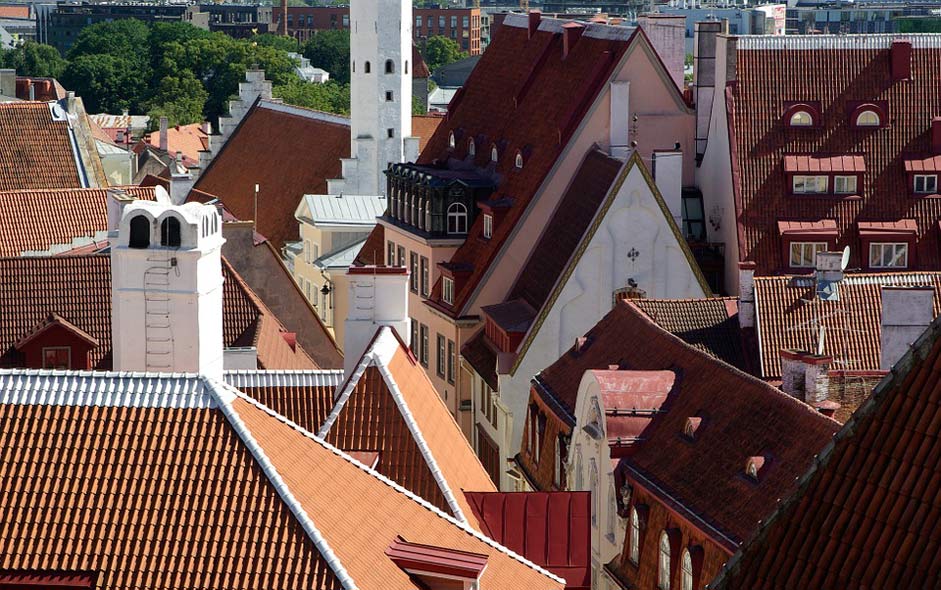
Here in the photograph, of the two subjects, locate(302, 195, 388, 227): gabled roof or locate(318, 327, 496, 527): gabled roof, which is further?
locate(302, 195, 388, 227): gabled roof

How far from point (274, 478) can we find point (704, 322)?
31892mm

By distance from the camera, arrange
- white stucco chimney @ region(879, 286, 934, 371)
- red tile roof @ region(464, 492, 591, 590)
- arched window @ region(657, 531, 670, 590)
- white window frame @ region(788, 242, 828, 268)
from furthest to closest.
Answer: white window frame @ region(788, 242, 828, 268) → white stucco chimney @ region(879, 286, 934, 371) → arched window @ region(657, 531, 670, 590) → red tile roof @ region(464, 492, 591, 590)

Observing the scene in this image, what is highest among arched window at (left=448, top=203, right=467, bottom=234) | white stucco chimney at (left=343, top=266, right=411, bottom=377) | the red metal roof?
white stucco chimney at (left=343, top=266, right=411, bottom=377)

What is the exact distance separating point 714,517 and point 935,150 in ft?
113

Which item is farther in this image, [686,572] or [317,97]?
[317,97]

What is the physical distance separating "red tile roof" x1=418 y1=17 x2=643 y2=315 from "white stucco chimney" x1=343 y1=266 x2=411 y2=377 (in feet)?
110

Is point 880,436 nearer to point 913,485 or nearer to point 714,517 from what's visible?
point 913,485

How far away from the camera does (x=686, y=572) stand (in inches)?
1650

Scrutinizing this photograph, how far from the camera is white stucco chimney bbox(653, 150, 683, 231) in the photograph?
70.6 m

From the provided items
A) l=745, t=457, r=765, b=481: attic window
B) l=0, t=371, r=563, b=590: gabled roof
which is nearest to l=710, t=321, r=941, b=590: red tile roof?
l=0, t=371, r=563, b=590: gabled roof

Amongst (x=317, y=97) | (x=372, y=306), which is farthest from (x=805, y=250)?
(x=317, y=97)

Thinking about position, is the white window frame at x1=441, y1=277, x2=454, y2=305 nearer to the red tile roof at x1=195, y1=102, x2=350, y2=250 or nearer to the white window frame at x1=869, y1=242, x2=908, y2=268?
the white window frame at x1=869, y1=242, x2=908, y2=268

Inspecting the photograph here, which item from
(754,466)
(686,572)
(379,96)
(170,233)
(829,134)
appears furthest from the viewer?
(379,96)

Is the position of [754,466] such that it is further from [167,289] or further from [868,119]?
[868,119]
